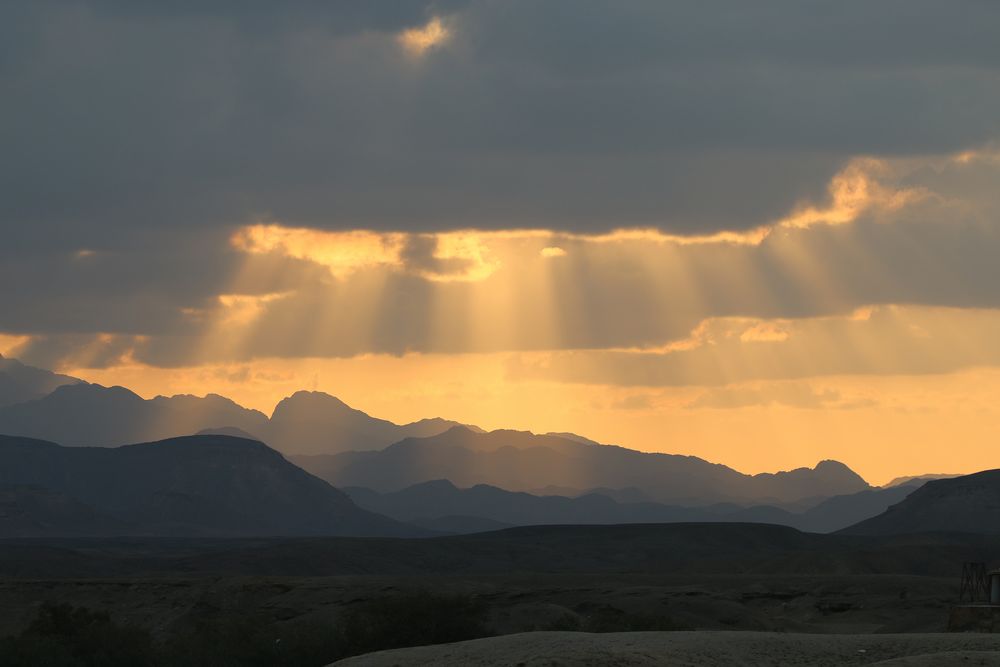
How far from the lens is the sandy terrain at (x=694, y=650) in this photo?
42469 mm

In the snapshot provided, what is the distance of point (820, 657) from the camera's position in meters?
46.4

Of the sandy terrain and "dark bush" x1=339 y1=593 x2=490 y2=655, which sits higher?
"dark bush" x1=339 y1=593 x2=490 y2=655

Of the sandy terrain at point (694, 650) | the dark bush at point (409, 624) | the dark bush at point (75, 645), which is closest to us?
the sandy terrain at point (694, 650)

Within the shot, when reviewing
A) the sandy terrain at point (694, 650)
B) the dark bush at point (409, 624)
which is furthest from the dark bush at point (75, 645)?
the sandy terrain at point (694, 650)

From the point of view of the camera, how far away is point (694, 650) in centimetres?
4488

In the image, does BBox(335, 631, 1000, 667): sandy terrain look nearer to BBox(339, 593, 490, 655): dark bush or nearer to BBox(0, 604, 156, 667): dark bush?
BBox(339, 593, 490, 655): dark bush

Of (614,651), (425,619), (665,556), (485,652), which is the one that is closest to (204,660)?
(425,619)

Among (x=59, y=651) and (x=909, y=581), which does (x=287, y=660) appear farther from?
(x=909, y=581)

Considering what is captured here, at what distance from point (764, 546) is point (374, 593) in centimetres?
9271

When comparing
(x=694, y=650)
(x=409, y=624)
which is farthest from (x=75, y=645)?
(x=694, y=650)

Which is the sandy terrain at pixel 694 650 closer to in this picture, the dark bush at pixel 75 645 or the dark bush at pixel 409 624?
the dark bush at pixel 409 624

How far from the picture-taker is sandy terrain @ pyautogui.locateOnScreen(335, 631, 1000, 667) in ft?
139

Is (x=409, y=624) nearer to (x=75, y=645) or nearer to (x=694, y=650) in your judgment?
(x=75, y=645)

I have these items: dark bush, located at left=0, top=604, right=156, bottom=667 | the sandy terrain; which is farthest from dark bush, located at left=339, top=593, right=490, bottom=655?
the sandy terrain
